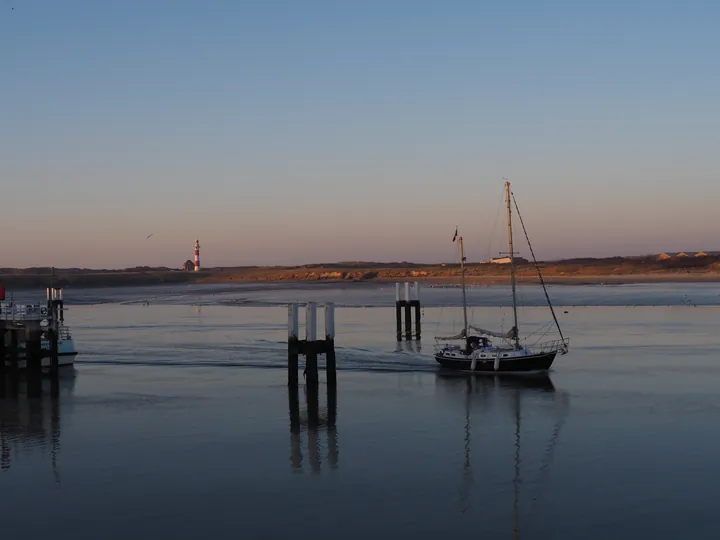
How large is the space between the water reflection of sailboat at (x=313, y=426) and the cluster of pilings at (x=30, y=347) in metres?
11.3

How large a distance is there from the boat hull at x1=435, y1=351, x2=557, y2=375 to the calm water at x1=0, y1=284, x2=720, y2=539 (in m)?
0.81

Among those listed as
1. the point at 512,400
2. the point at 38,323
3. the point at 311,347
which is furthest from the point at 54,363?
the point at 512,400

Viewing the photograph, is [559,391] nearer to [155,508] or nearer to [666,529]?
[666,529]

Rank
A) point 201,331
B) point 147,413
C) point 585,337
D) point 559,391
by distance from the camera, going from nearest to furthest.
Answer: point 147,413 → point 559,391 → point 585,337 → point 201,331

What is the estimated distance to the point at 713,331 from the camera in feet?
185

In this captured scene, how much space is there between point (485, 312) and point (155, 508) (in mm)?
65607

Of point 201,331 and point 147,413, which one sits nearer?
point 147,413

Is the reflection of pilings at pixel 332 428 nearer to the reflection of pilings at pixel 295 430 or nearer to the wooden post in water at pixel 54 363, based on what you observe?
the reflection of pilings at pixel 295 430

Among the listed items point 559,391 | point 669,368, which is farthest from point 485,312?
point 559,391

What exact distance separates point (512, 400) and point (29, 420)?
17446mm

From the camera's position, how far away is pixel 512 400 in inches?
1240

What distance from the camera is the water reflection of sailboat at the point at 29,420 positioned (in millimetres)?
23750

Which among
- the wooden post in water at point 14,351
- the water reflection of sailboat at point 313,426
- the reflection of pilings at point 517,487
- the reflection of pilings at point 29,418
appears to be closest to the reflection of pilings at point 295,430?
the water reflection of sailboat at point 313,426

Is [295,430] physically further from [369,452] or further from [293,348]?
[293,348]
